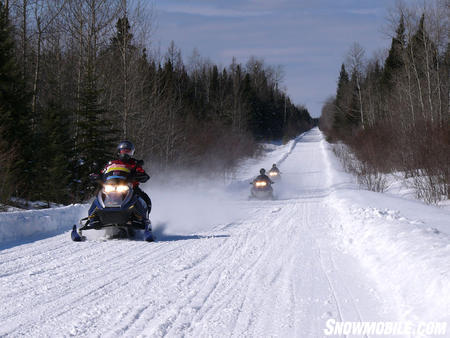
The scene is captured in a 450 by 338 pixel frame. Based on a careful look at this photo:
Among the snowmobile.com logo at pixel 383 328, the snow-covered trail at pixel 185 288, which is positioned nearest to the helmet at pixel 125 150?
the snow-covered trail at pixel 185 288

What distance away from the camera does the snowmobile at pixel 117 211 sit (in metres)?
7.99

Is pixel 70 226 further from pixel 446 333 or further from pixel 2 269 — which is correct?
pixel 446 333

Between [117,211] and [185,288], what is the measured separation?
3312 millimetres

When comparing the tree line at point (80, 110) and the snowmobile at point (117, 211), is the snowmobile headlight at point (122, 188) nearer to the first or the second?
the snowmobile at point (117, 211)

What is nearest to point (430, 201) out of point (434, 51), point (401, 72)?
point (434, 51)

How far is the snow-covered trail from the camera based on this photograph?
3.92m

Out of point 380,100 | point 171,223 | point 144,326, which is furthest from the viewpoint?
point 380,100

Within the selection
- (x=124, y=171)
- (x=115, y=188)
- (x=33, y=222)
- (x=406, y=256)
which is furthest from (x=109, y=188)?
(x=406, y=256)

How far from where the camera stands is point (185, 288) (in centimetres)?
510

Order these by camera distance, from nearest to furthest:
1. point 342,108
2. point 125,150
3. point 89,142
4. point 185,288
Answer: point 185,288 < point 125,150 < point 89,142 < point 342,108

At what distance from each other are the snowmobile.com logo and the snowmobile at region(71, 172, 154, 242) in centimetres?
476

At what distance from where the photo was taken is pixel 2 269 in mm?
5719

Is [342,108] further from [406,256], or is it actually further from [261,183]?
[406,256]

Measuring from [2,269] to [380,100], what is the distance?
5217cm
